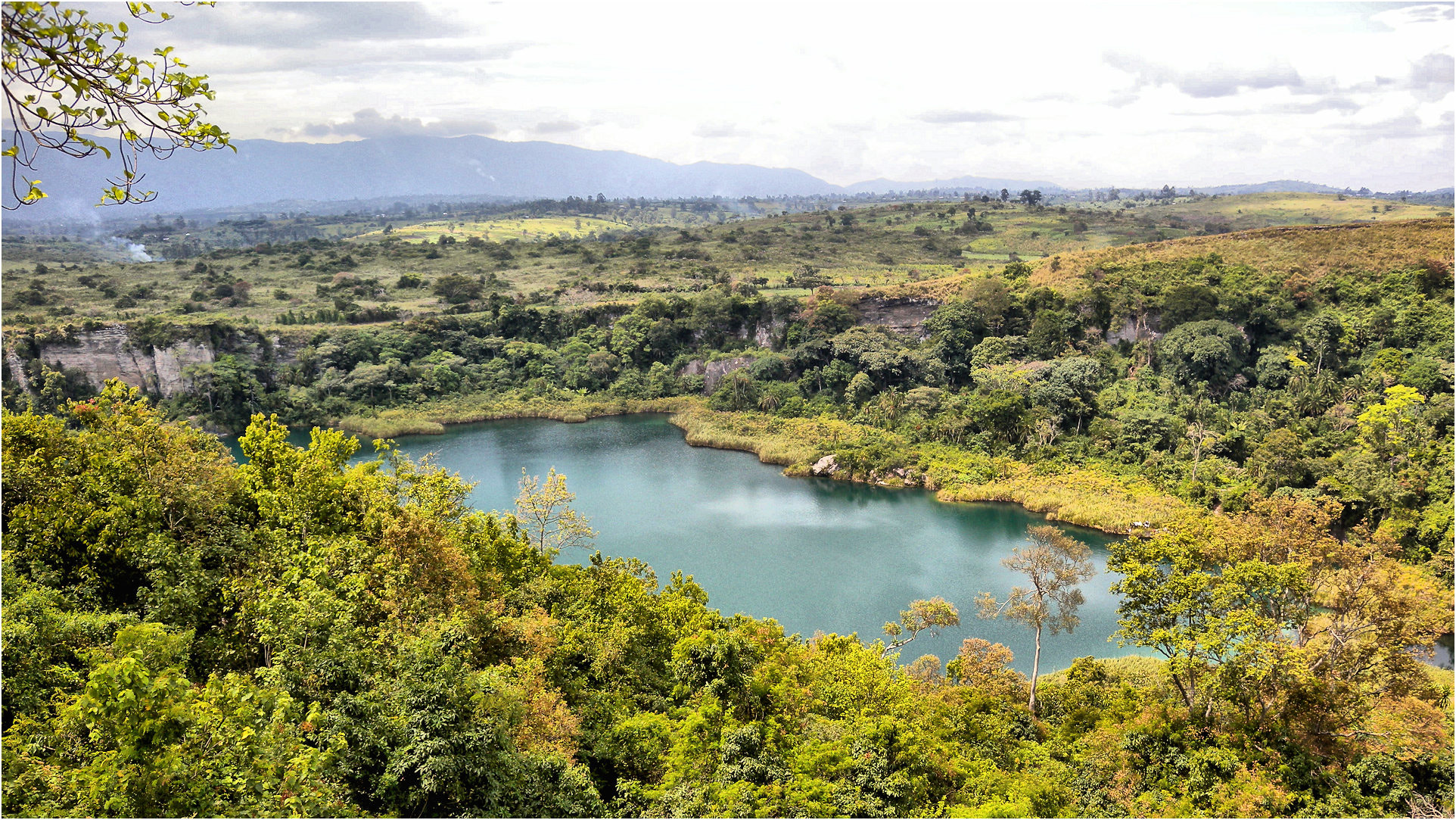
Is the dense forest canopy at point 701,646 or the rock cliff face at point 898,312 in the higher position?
the rock cliff face at point 898,312

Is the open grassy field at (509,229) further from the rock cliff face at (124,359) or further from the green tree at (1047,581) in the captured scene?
the green tree at (1047,581)

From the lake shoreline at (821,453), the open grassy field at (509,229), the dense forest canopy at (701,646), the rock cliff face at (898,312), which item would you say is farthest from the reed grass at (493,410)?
the open grassy field at (509,229)

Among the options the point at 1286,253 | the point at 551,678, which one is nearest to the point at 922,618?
the point at 551,678

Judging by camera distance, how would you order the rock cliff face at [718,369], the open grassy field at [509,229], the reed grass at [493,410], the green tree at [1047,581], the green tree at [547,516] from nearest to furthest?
the green tree at [1047,581] < the green tree at [547,516] < the reed grass at [493,410] < the rock cliff face at [718,369] < the open grassy field at [509,229]

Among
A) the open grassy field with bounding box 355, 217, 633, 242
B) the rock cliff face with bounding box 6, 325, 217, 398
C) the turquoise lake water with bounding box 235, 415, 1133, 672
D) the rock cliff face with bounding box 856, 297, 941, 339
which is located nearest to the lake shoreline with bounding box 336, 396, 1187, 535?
the turquoise lake water with bounding box 235, 415, 1133, 672

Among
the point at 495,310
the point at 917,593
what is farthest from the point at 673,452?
the point at 495,310

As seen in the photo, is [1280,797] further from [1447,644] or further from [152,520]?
[152,520]

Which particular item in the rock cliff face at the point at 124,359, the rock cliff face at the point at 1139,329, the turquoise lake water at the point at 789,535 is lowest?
the turquoise lake water at the point at 789,535
